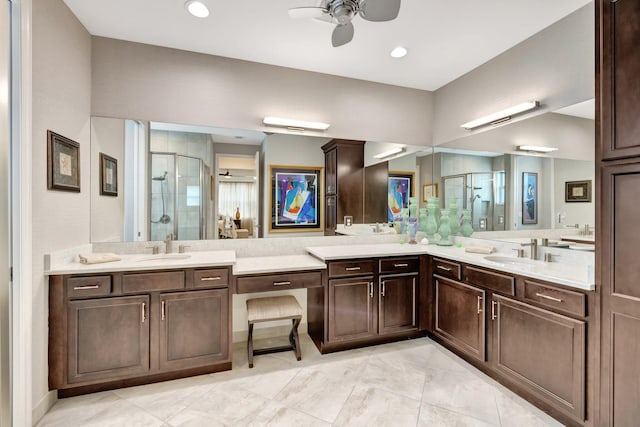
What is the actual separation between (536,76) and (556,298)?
182cm

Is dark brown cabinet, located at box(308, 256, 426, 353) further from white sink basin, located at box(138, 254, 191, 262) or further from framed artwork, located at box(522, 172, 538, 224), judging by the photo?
white sink basin, located at box(138, 254, 191, 262)

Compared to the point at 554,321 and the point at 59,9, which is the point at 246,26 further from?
the point at 554,321

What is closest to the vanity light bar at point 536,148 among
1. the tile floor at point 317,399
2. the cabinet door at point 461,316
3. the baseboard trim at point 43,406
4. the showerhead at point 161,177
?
the cabinet door at point 461,316

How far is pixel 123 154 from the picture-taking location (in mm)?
2539

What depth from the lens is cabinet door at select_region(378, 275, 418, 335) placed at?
274cm

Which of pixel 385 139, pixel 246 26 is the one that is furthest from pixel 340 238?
pixel 246 26

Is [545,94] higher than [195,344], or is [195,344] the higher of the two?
[545,94]

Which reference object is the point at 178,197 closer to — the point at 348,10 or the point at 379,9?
the point at 348,10

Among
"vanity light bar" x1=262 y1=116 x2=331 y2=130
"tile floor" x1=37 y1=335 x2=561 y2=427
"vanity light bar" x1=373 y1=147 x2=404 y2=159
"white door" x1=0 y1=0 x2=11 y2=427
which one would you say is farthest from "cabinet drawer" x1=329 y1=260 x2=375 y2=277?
"white door" x1=0 y1=0 x2=11 y2=427

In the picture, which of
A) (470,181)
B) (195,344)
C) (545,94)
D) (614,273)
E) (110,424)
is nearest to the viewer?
(614,273)

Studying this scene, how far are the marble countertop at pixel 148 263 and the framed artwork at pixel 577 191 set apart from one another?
8.55 feet

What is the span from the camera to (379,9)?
1.65 metres

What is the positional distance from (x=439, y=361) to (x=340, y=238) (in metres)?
1.46

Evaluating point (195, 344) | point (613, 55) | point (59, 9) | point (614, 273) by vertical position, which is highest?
point (59, 9)
